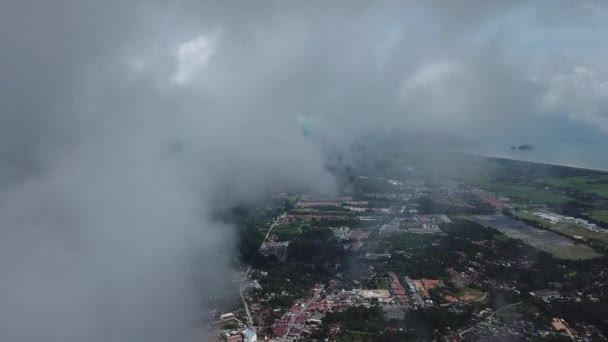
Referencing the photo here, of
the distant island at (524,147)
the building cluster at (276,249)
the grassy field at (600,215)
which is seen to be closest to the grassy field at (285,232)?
the building cluster at (276,249)

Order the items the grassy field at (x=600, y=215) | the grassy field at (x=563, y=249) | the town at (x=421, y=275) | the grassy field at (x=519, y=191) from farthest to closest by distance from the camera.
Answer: the grassy field at (x=519, y=191)
the grassy field at (x=600, y=215)
the grassy field at (x=563, y=249)
the town at (x=421, y=275)

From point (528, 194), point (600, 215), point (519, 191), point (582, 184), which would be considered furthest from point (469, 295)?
point (582, 184)

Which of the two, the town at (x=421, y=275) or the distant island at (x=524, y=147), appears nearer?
A: the town at (x=421, y=275)

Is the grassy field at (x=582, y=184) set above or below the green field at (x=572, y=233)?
above

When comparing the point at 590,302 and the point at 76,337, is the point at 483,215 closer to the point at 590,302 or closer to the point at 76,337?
the point at 590,302

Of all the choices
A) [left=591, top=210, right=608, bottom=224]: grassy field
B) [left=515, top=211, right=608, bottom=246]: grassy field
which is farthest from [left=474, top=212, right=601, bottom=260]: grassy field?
[left=591, top=210, right=608, bottom=224]: grassy field

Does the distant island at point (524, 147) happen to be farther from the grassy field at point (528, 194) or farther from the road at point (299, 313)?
the road at point (299, 313)

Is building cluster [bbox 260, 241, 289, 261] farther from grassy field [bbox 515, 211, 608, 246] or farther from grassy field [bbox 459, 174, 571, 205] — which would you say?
grassy field [bbox 459, 174, 571, 205]

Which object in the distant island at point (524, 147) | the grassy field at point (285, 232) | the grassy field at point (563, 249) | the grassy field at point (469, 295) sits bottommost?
the grassy field at point (469, 295)

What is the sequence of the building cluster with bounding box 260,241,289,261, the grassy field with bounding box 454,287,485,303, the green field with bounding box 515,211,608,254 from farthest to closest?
the building cluster with bounding box 260,241,289,261, the green field with bounding box 515,211,608,254, the grassy field with bounding box 454,287,485,303
